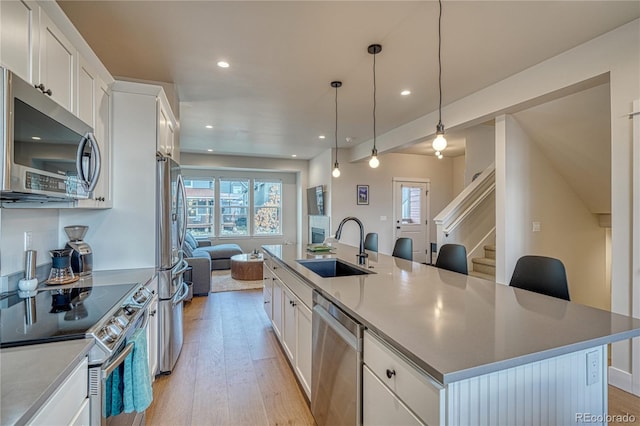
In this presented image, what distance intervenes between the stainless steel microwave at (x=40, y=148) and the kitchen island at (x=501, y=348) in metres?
1.47

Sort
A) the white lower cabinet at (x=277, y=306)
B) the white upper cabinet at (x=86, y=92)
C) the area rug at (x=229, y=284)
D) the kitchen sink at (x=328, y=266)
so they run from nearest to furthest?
the white upper cabinet at (x=86, y=92), the kitchen sink at (x=328, y=266), the white lower cabinet at (x=277, y=306), the area rug at (x=229, y=284)

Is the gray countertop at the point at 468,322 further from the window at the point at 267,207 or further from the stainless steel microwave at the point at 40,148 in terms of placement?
the window at the point at 267,207

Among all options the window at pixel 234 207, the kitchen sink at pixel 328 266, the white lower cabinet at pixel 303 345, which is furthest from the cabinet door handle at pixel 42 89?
the window at pixel 234 207

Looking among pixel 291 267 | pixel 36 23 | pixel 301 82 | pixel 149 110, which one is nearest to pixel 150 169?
pixel 149 110

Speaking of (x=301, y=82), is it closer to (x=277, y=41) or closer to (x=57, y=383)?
(x=277, y=41)

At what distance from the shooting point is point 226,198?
841 cm

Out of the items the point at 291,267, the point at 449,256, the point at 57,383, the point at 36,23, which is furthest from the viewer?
the point at 449,256

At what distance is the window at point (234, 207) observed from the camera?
8.38 m

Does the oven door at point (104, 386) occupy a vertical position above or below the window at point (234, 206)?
below

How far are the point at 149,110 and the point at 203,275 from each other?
3.13 meters

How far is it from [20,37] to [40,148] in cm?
47

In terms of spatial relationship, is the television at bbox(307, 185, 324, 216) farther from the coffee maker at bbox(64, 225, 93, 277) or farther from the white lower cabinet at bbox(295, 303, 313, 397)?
the coffee maker at bbox(64, 225, 93, 277)

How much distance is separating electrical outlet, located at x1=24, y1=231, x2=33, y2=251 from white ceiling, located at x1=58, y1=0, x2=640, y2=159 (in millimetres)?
1535

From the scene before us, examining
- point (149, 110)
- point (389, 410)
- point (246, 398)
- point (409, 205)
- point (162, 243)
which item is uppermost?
point (149, 110)
